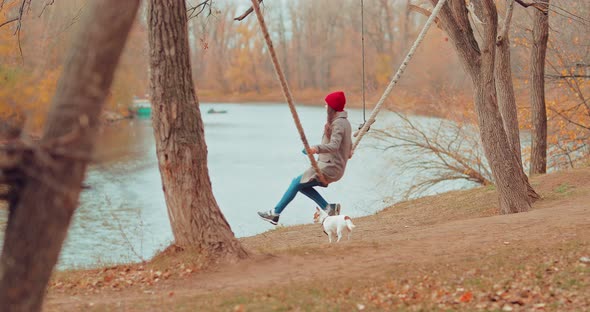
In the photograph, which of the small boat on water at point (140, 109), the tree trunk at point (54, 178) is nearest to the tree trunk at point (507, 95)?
the tree trunk at point (54, 178)

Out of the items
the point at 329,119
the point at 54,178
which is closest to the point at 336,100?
the point at 329,119

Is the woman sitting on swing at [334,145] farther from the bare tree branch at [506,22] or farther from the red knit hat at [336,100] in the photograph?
the bare tree branch at [506,22]

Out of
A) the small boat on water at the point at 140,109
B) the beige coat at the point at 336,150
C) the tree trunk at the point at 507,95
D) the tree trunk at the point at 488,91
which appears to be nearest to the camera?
the beige coat at the point at 336,150

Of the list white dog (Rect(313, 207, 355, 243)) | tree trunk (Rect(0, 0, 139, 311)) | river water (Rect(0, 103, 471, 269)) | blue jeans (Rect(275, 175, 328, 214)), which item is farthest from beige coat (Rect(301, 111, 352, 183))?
tree trunk (Rect(0, 0, 139, 311))

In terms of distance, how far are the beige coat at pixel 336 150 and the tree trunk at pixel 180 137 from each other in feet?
6.43

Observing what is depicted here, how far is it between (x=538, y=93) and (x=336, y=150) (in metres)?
9.23

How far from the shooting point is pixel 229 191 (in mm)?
21672

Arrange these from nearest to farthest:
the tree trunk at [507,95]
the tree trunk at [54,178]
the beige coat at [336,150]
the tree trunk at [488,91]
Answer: the tree trunk at [54,178] < the beige coat at [336,150] < the tree trunk at [488,91] < the tree trunk at [507,95]

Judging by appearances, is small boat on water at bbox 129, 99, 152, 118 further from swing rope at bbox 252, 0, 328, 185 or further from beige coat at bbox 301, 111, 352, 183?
swing rope at bbox 252, 0, 328, 185

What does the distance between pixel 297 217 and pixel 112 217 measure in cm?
462

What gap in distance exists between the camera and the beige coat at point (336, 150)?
321 inches

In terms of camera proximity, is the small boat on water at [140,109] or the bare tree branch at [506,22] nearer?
the bare tree branch at [506,22]

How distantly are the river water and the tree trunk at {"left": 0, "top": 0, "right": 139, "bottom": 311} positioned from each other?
6925mm

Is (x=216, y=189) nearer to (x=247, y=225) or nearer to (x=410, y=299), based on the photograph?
(x=247, y=225)
